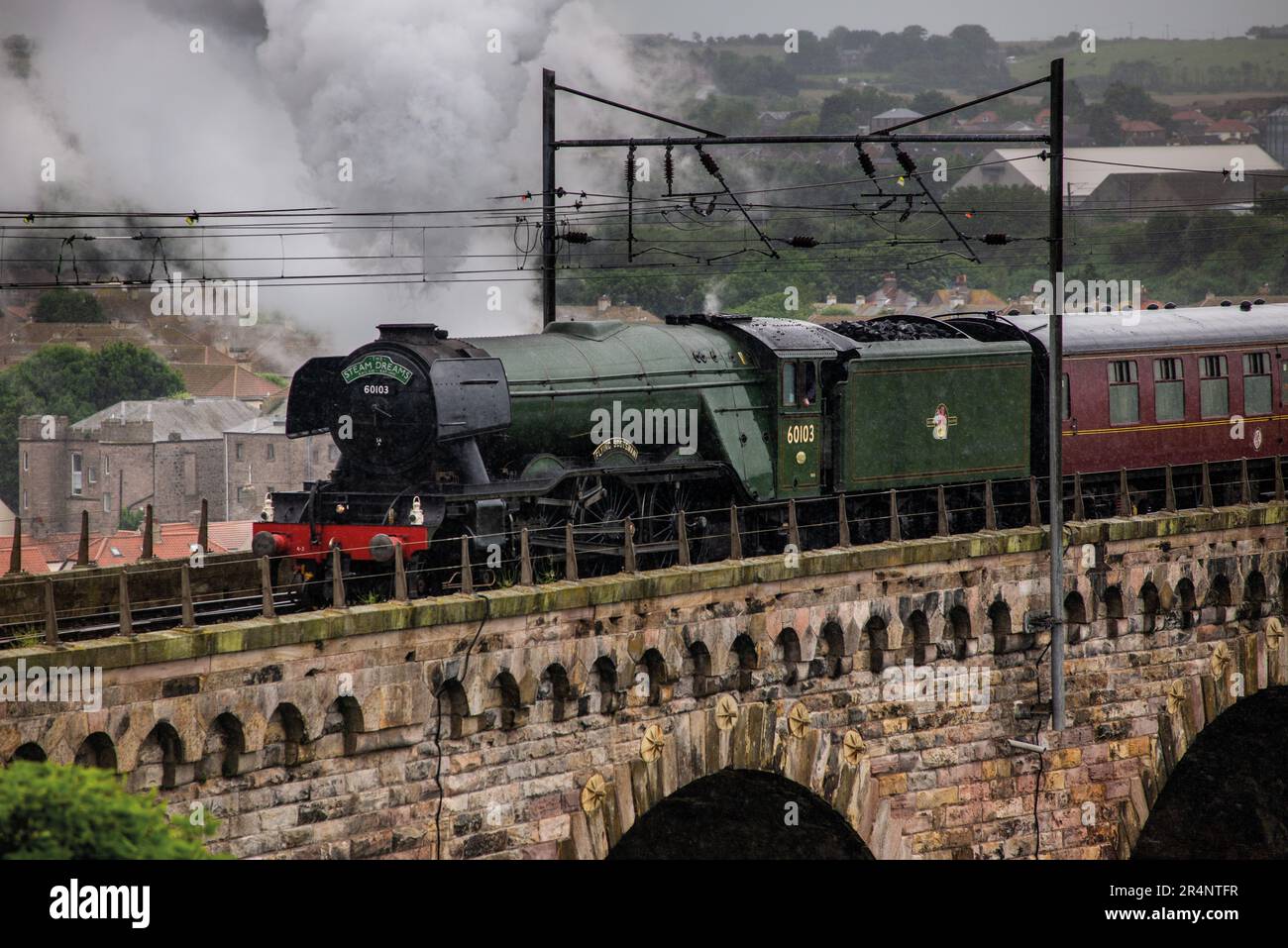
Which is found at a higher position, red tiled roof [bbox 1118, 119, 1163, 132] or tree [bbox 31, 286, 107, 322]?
red tiled roof [bbox 1118, 119, 1163, 132]

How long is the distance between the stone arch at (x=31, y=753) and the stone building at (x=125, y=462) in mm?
72818

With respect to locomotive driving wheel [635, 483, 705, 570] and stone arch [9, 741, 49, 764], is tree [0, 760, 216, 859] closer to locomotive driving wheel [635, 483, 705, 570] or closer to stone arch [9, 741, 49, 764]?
stone arch [9, 741, 49, 764]

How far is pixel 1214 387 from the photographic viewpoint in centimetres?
3294

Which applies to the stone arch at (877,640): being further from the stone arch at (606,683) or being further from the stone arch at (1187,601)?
the stone arch at (1187,601)

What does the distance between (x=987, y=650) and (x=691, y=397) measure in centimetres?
575

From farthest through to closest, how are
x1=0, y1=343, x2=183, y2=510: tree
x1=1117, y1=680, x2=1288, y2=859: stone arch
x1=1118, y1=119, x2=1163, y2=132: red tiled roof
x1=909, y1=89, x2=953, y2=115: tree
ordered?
1. x1=909, y1=89, x2=953, y2=115: tree
2. x1=1118, y1=119, x2=1163, y2=132: red tiled roof
3. x1=0, y1=343, x2=183, y2=510: tree
4. x1=1117, y1=680, x2=1288, y2=859: stone arch

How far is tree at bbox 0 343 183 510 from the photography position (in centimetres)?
10025

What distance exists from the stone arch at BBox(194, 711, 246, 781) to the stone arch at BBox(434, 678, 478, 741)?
257cm

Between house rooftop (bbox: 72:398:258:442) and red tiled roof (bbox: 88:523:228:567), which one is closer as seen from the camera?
red tiled roof (bbox: 88:523:228:567)

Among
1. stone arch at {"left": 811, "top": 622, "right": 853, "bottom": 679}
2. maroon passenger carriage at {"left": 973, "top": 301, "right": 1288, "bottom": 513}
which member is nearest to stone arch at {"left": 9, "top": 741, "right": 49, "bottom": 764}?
stone arch at {"left": 811, "top": 622, "right": 853, "bottom": 679}

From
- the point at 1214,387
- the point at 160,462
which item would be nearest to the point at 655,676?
the point at 1214,387

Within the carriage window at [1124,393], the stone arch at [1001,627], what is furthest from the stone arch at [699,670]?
the carriage window at [1124,393]

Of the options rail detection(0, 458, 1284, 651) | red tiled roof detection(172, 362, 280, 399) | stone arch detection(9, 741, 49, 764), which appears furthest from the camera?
red tiled roof detection(172, 362, 280, 399)

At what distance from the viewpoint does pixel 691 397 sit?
25.3 metres
